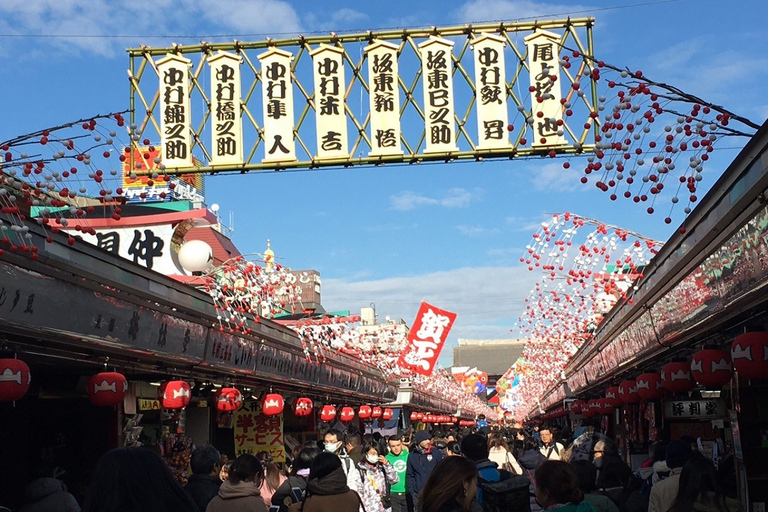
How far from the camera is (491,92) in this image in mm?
13594

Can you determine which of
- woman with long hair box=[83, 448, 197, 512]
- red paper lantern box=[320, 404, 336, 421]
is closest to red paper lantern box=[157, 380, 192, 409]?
woman with long hair box=[83, 448, 197, 512]

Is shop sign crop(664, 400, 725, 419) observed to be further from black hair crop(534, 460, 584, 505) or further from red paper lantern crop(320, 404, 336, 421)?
red paper lantern crop(320, 404, 336, 421)

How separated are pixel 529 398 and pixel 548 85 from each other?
49795 mm

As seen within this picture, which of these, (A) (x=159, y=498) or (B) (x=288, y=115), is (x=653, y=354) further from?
(A) (x=159, y=498)

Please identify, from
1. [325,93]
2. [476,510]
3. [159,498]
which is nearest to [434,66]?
[325,93]

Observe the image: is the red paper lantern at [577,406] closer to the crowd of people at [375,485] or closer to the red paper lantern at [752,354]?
the crowd of people at [375,485]

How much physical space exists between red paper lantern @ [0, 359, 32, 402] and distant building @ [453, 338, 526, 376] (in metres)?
93.1

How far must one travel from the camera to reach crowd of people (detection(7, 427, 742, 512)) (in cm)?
352

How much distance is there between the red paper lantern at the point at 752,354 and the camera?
308 inches

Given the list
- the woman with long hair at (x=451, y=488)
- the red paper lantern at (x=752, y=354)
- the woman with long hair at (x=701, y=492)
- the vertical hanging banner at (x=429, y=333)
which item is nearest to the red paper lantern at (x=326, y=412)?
the vertical hanging banner at (x=429, y=333)

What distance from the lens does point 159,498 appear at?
3.49 m

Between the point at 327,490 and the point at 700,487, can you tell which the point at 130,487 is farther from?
the point at 700,487

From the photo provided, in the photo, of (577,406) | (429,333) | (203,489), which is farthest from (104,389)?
(577,406)

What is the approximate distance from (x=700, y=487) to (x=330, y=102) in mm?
8944
